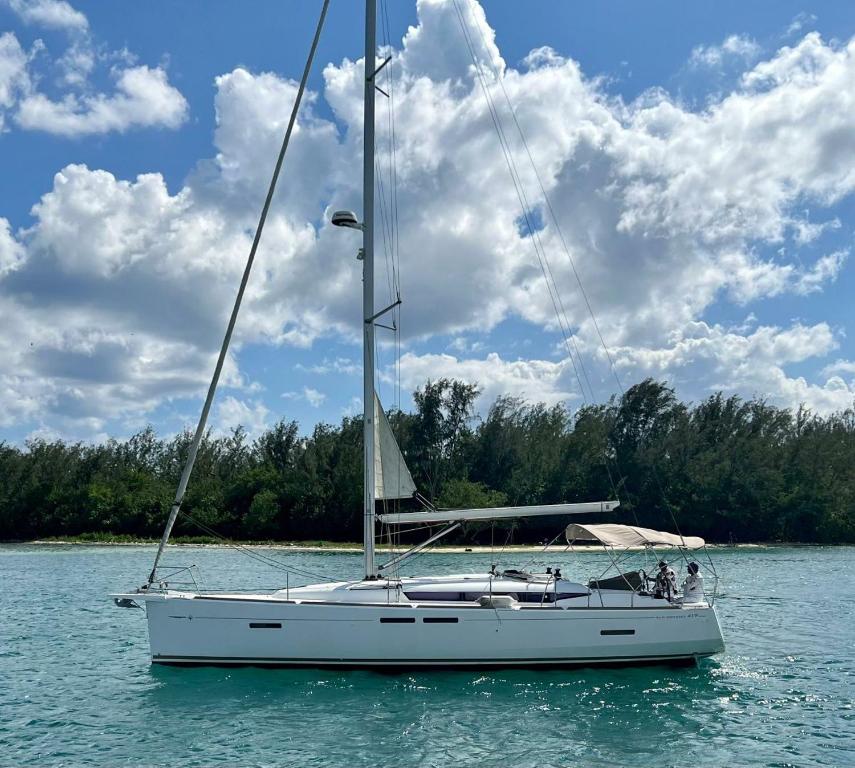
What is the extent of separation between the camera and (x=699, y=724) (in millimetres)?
13891

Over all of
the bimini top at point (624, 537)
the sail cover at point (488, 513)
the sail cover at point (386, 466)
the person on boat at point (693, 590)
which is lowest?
the person on boat at point (693, 590)

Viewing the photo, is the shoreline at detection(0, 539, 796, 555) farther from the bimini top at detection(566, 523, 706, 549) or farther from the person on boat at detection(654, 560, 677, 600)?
the person on boat at detection(654, 560, 677, 600)

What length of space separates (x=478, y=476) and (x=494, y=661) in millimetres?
68355

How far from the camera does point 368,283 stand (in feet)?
59.0

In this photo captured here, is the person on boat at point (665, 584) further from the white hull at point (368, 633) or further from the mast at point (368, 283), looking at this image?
the mast at point (368, 283)

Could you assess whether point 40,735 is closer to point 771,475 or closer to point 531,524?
point 531,524

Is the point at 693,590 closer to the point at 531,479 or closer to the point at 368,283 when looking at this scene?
the point at 368,283

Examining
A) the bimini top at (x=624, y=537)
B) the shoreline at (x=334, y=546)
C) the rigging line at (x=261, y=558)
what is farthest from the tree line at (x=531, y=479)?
the bimini top at (x=624, y=537)

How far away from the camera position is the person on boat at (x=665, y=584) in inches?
685

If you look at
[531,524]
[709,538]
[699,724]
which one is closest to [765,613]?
[699,724]

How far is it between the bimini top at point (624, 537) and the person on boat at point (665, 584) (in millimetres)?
613

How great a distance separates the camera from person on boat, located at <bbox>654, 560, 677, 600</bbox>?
57.1 ft

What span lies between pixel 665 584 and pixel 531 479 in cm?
6468

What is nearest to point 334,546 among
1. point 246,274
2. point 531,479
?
point 531,479
